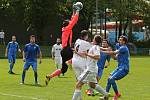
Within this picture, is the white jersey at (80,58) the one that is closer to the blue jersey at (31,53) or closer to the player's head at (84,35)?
the player's head at (84,35)

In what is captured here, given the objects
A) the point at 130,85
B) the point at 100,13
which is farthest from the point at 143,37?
the point at 130,85

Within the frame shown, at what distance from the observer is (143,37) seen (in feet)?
261

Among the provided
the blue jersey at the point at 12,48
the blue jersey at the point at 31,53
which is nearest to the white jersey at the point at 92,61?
the blue jersey at the point at 31,53

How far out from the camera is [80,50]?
47.5 ft

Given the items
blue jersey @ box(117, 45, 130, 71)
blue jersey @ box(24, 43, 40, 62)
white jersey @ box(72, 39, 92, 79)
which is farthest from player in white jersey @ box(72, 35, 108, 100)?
blue jersey @ box(24, 43, 40, 62)

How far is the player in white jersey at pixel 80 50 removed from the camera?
1452 centimetres

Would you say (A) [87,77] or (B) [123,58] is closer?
(A) [87,77]

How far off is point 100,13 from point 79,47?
55.0 m

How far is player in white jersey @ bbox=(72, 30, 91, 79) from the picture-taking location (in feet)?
47.6

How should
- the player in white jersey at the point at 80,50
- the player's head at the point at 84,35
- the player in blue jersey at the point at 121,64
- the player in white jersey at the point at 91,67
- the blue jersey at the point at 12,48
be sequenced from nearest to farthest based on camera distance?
the player in white jersey at the point at 91,67 → the player in white jersey at the point at 80,50 → the player's head at the point at 84,35 → the player in blue jersey at the point at 121,64 → the blue jersey at the point at 12,48

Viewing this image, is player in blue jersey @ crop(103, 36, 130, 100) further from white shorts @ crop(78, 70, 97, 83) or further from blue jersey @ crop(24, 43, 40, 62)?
blue jersey @ crop(24, 43, 40, 62)

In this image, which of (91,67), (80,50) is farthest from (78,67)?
(91,67)

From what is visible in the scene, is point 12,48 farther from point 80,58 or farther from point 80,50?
point 80,50

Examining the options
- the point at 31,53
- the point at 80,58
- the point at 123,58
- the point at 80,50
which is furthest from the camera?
the point at 31,53
